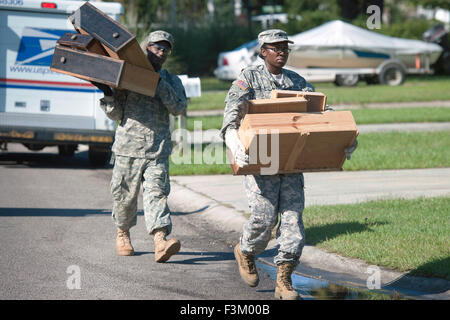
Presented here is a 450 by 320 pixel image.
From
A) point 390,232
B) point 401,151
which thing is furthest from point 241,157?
point 401,151

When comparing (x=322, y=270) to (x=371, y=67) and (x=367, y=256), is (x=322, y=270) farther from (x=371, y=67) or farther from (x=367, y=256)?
(x=371, y=67)

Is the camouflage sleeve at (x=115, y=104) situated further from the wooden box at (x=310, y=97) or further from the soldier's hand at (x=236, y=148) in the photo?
the wooden box at (x=310, y=97)

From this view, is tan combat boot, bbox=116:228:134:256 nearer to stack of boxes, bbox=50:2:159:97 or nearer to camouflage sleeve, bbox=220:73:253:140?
stack of boxes, bbox=50:2:159:97

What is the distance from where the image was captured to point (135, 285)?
21.3ft

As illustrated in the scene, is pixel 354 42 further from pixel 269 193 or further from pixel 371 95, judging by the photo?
pixel 269 193

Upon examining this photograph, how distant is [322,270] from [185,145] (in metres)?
7.71

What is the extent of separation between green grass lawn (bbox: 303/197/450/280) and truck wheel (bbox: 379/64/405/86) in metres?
23.8

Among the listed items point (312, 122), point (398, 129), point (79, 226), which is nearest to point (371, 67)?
point (398, 129)

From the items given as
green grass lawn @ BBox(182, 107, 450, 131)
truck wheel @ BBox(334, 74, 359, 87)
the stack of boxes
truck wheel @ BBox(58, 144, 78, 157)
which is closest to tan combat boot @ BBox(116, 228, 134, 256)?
the stack of boxes

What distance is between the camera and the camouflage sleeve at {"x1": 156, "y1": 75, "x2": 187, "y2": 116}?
7.20 meters

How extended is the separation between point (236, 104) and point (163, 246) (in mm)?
1666

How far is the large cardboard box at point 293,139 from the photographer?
596 centimetres

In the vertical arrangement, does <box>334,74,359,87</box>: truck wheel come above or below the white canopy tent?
below

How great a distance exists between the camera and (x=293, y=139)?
6.03 meters
